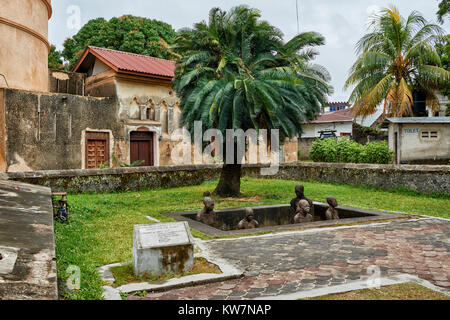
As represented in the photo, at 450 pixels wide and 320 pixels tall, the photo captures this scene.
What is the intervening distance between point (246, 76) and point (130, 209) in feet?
16.1

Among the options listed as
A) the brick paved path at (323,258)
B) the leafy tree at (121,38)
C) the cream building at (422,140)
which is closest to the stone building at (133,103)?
the leafy tree at (121,38)

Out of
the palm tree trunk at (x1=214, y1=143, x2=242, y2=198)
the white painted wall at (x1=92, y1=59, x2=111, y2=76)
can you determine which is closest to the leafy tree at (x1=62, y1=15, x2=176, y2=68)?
the white painted wall at (x1=92, y1=59, x2=111, y2=76)

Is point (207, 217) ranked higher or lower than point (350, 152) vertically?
lower

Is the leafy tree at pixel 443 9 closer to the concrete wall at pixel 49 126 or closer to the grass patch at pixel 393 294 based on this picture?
the grass patch at pixel 393 294

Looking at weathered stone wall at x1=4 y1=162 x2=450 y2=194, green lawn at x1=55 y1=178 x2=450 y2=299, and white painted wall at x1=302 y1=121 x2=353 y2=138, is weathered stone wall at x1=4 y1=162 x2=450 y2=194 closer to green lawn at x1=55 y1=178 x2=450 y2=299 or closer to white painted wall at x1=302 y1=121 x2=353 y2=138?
green lawn at x1=55 y1=178 x2=450 y2=299

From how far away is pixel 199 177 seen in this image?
52.9 ft

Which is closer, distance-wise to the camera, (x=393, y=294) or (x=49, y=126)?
(x=393, y=294)

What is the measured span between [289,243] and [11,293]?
13.6ft

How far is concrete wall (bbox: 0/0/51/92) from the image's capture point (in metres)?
16.0

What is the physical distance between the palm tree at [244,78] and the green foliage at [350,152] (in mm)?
4909

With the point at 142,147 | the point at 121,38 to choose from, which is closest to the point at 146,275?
the point at 142,147

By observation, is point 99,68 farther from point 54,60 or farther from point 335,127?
point 335,127

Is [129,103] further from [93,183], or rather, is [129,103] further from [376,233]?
[376,233]
